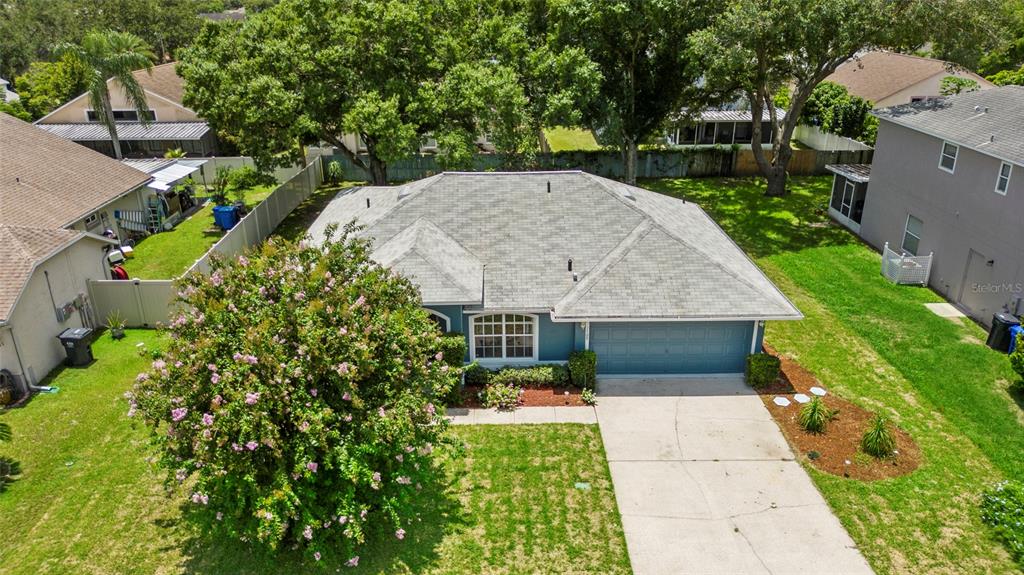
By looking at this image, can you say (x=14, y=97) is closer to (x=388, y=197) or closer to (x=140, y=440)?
(x=388, y=197)

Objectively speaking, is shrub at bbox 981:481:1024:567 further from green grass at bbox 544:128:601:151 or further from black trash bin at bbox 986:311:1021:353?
green grass at bbox 544:128:601:151

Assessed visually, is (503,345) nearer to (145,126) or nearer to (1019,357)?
(1019,357)

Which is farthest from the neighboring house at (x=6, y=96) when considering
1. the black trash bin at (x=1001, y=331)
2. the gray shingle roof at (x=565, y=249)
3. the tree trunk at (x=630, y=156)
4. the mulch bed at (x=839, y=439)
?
the black trash bin at (x=1001, y=331)

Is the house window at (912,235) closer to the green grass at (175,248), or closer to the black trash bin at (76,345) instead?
the green grass at (175,248)

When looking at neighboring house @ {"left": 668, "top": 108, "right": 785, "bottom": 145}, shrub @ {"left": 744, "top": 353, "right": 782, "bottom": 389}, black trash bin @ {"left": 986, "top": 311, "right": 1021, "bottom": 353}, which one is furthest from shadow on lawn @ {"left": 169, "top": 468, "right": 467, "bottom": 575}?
neighboring house @ {"left": 668, "top": 108, "right": 785, "bottom": 145}

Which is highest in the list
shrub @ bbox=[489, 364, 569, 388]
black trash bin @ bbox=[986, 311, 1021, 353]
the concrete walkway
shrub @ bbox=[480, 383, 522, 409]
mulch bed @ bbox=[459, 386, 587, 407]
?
black trash bin @ bbox=[986, 311, 1021, 353]

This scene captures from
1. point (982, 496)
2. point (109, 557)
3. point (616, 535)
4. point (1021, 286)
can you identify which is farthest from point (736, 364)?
point (109, 557)
